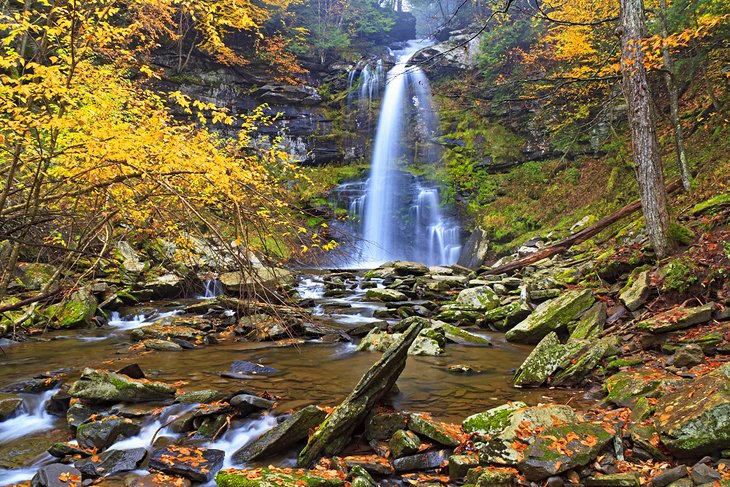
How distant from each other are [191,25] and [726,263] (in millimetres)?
25067

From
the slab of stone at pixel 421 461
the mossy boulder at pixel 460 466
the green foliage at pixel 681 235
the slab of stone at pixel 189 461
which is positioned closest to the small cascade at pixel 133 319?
the slab of stone at pixel 189 461

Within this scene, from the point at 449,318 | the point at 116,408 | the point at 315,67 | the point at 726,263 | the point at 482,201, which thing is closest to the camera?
the point at 116,408

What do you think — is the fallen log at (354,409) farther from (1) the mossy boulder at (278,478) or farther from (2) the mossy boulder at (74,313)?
(2) the mossy boulder at (74,313)

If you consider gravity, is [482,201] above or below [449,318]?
above

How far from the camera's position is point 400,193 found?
71.1ft

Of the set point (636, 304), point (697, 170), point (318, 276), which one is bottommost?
point (318, 276)

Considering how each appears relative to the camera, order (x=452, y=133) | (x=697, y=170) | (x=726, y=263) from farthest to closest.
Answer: (x=452, y=133)
(x=697, y=170)
(x=726, y=263)

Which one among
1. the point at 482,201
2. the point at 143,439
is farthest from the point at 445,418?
the point at 482,201

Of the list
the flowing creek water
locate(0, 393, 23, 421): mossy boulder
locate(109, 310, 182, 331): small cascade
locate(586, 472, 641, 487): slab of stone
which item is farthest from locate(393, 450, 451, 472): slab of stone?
locate(109, 310, 182, 331): small cascade

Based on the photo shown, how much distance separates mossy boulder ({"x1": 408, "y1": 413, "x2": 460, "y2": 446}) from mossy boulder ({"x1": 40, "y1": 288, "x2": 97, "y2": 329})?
8.02m

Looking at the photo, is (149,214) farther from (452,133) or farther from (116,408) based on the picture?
(452,133)

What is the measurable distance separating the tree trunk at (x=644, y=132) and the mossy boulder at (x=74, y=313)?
10880 mm

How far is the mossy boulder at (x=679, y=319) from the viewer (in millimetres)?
5293

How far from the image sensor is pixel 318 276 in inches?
595
